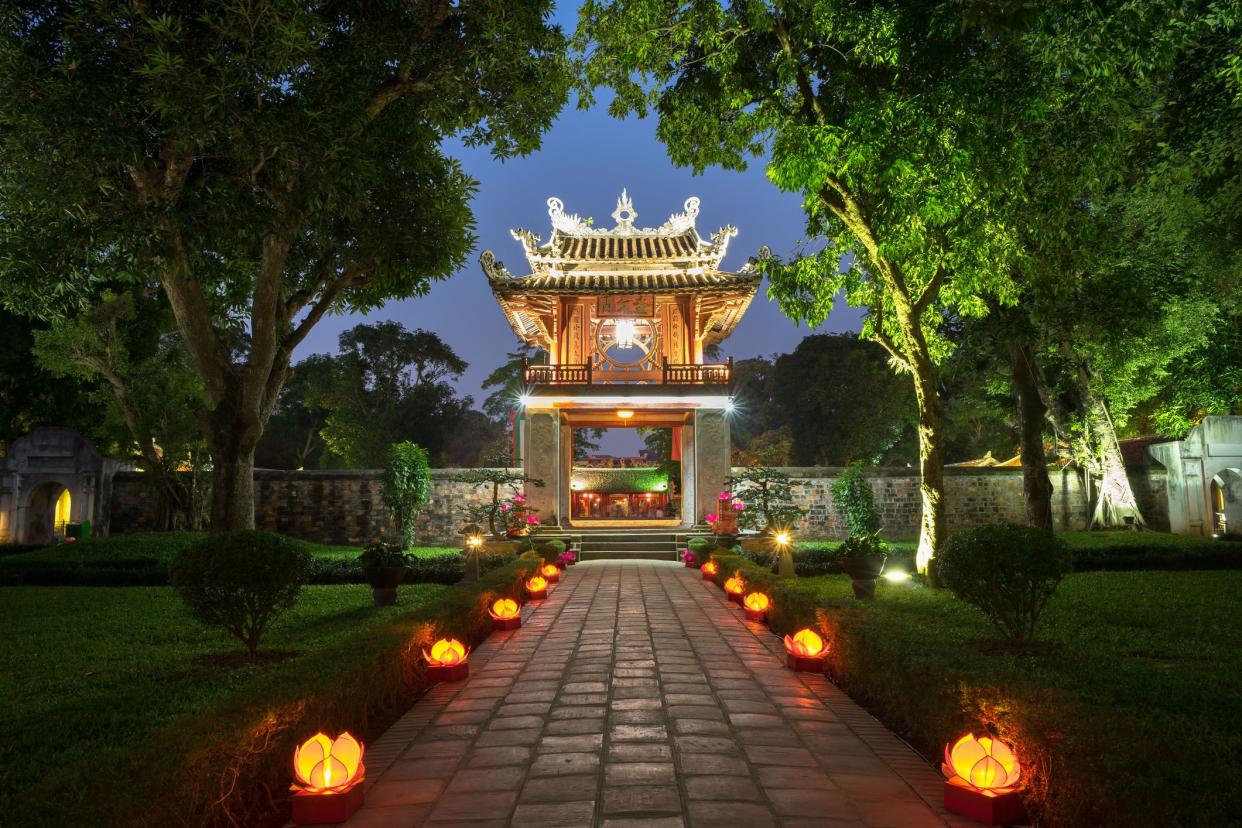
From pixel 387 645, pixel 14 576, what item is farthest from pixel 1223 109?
pixel 14 576

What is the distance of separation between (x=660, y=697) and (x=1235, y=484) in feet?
67.0

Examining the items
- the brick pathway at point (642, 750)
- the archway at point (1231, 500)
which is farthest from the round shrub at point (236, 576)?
the archway at point (1231, 500)

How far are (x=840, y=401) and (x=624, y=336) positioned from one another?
15.7 metres

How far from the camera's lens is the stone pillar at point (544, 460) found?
1859 cm

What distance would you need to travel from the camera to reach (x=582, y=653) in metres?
6.51

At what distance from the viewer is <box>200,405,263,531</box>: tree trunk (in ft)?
26.5

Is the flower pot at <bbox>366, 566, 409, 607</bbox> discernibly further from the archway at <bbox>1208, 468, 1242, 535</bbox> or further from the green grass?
the archway at <bbox>1208, 468, 1242, 535</bbox>

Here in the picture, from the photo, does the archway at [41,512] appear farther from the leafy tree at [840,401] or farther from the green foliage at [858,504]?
the leafy tree at [840,401]

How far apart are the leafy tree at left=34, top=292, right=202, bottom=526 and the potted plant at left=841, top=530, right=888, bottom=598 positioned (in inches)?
510

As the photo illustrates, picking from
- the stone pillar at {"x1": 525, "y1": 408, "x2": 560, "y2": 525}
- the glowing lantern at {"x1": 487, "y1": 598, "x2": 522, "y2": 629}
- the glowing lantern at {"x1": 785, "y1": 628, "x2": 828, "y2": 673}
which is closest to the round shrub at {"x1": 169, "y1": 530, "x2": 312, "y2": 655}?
the glowing lantern at {"x1": 487, "y1": 598, "x2": 522, "y2": 629}

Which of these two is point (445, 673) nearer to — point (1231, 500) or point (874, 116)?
point (874, 116)

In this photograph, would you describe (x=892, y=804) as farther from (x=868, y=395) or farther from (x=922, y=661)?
(x=868, y=395)

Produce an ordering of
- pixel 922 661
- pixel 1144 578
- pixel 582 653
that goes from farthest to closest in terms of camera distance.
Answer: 1. pixel 1144 578
2. pixel 582 653
3. pixel 922 661

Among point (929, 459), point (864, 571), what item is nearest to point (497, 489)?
point (929, 459)
